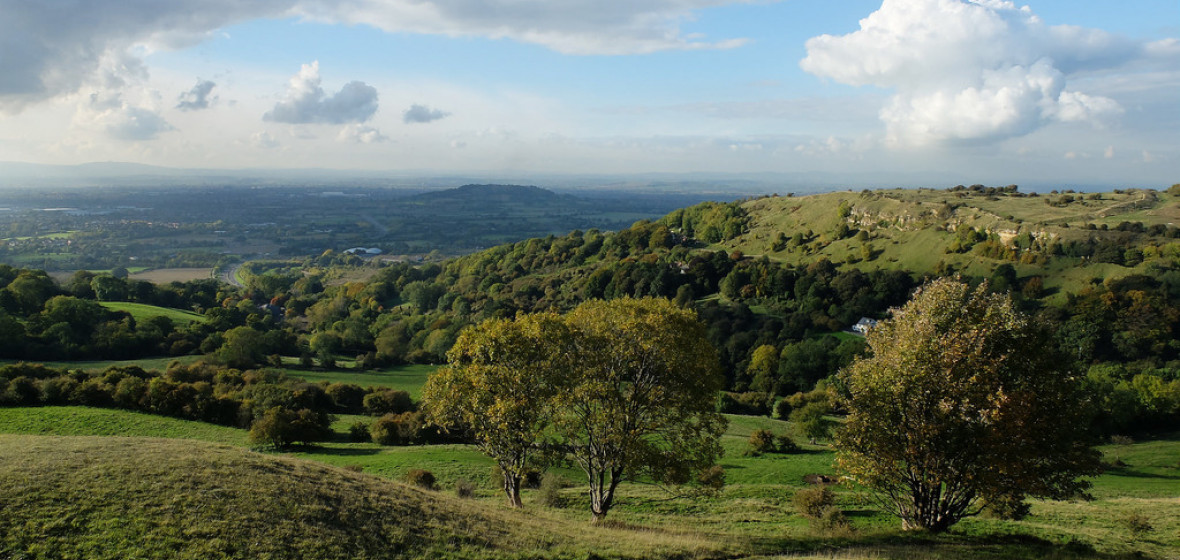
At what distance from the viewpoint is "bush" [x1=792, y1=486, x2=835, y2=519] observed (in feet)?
75.6

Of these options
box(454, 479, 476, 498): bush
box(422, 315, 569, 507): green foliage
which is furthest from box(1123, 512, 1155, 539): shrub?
box(454, 479, 476, 498): bush

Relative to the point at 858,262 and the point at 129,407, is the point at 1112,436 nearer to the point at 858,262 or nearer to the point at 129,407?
the point at 858,262

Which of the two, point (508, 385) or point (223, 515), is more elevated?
point (508, 385)

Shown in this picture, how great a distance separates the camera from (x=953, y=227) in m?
90.1

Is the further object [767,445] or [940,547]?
[767,445]

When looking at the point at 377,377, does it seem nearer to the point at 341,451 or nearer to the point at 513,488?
the point at 341,451

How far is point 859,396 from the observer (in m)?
17.5

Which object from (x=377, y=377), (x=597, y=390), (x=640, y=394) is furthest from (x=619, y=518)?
(x=377, y=377)

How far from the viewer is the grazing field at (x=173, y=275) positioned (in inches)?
5315

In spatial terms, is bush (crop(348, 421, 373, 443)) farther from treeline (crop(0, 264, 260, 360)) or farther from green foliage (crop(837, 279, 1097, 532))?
treeline (crop(0, 264, 260, 360))

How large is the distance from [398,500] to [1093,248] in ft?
298

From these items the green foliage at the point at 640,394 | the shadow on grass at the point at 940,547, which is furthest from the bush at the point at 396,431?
the shadow on grass at the point at 940,547

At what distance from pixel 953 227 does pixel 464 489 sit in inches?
3584

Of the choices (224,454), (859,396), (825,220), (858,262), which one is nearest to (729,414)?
(859,396)
